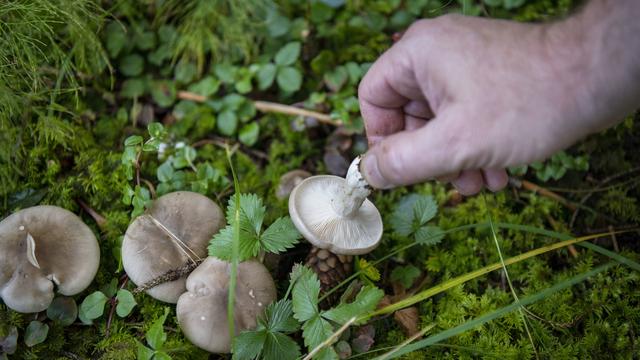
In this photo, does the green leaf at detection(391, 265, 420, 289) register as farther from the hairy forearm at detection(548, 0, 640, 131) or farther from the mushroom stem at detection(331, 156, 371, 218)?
the hairy forearm at detection(548, 0, 640, 131)

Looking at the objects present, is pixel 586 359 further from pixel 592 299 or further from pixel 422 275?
pixel 422 275

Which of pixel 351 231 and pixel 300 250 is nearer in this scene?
pixel 351 231

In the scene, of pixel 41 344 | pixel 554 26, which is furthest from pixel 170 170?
pixel 554 26

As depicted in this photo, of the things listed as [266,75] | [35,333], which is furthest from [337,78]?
[35,333]

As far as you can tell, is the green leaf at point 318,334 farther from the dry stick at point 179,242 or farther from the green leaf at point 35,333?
the green leaf at point 35,333

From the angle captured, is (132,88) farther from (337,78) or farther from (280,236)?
(280,236)

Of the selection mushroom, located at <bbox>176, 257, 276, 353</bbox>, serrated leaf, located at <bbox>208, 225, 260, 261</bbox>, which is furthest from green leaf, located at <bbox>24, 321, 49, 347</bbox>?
serrated leaf, located at <bbox>208, 225, 260, 261</bbox>
